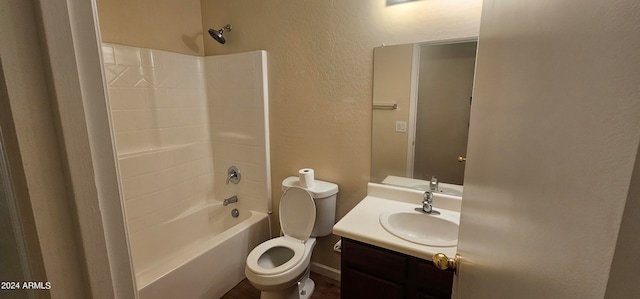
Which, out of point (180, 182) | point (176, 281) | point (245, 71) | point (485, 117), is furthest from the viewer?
point (180, 182)

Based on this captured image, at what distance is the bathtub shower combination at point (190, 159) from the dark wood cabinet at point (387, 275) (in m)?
0.98

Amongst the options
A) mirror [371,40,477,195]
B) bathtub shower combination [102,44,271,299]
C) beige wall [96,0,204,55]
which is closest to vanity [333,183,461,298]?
mirror [371,40,477,195]

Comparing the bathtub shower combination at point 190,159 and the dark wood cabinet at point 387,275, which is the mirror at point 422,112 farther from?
the bathtub shower combination at point 190,159

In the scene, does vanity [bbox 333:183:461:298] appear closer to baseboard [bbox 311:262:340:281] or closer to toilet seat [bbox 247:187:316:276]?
toilet seat [bbox 247:187:316:276]

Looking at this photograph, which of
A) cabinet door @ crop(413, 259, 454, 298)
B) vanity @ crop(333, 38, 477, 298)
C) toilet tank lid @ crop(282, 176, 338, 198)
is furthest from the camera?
toilet tank lid @ crop(282, 176, 338, 198)

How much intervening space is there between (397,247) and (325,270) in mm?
1068

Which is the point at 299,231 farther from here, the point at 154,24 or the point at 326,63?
the point at 154,24

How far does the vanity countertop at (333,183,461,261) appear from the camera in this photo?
48.1 inches

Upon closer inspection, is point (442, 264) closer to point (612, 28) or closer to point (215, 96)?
point (612, 28)

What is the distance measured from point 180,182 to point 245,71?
43.5 inches

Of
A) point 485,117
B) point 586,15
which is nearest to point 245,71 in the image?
point 485,117

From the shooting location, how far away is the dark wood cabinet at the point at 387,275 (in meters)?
1.21

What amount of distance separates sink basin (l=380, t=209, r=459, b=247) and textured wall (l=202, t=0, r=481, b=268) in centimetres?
38

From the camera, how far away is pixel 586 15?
0.68 ft
